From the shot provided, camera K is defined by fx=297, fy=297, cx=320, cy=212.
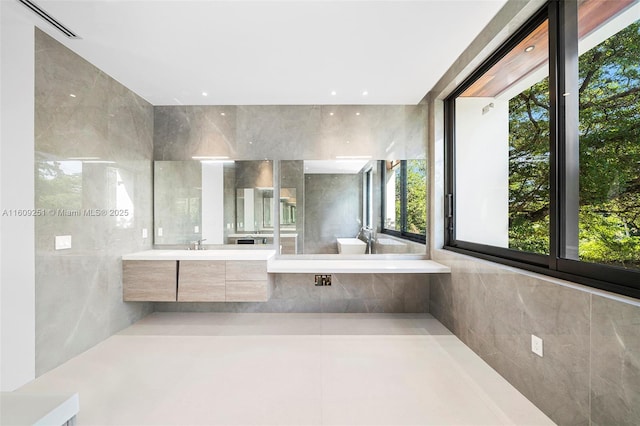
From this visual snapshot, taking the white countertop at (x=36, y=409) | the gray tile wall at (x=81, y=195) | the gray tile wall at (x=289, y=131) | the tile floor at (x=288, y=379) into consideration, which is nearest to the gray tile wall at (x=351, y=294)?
the tile floor at (x=288, y=379)

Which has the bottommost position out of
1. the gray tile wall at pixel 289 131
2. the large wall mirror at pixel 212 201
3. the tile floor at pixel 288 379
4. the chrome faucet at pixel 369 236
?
the tile floor at pixel 288 379

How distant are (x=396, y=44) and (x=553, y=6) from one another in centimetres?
95

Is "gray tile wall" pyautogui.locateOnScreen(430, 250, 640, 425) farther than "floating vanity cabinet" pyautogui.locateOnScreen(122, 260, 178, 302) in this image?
No

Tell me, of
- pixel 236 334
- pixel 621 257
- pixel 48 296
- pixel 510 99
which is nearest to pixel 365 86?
pixel 510 99

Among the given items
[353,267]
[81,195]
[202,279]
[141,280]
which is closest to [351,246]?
[353,267]

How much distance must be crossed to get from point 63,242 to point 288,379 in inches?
78.5

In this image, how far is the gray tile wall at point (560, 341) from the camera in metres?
1.25

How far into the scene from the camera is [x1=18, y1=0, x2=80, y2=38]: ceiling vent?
5.98 ft

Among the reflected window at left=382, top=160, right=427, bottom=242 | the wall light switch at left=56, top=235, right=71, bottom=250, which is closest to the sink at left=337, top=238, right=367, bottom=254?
the reflected window at left=382, top=160, right=427, bottom=242

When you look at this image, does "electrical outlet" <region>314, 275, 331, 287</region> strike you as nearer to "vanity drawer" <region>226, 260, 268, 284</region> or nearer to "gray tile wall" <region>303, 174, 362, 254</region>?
"gray tile wall" <region>303, 174, 362, 254</region>

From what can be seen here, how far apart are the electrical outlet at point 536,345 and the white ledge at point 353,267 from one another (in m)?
1.11

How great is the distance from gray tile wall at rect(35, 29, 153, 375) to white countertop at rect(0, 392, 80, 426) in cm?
180

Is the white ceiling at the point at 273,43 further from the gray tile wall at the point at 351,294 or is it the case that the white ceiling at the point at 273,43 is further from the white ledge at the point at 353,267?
the gray tile wall at the point at 351,294

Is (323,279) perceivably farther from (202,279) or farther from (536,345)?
(536,345)
